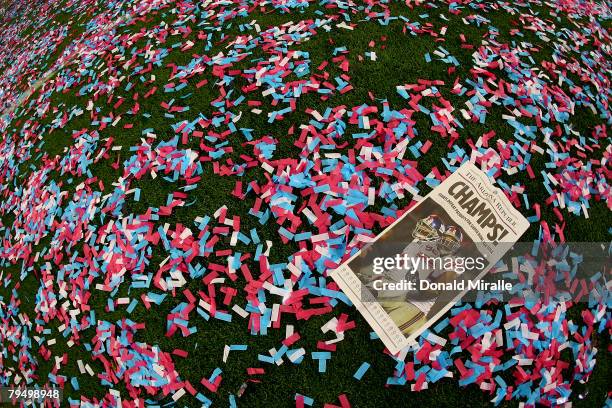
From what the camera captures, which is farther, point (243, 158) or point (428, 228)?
point (243, 158)

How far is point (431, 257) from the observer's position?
1468 millimetres

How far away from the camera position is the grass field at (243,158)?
144 cm

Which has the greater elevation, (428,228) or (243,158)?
(243,158)

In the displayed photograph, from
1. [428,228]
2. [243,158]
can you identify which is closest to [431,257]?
[428,228]

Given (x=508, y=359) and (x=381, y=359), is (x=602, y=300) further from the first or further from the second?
(x=381, y=359)

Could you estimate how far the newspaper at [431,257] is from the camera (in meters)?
1.39

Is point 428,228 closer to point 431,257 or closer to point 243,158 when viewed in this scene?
point 431,257

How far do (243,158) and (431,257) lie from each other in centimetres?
81

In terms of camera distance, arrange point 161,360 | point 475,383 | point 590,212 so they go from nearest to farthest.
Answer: point 475,383
point 161,360
point 590,212

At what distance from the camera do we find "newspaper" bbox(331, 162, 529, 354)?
54.8 inches

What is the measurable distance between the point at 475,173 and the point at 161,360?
1327 mm

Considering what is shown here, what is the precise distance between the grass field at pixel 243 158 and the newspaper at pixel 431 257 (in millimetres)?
56

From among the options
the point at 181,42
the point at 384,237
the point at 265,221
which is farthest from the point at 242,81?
the point at 384,237

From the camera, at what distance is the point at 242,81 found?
6.09 feet
